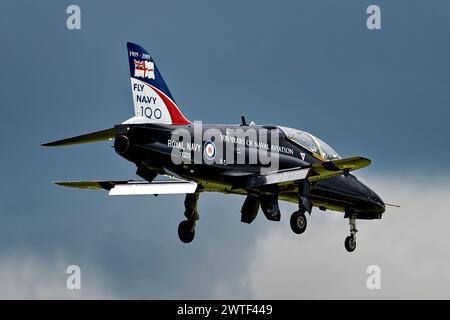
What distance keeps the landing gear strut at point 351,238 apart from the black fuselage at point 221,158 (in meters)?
0.99

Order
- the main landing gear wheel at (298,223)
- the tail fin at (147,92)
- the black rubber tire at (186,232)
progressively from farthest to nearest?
the black rubber tire at (186,232) → the main landing gear wheel at (298,223) → the tail fin at (147,92)

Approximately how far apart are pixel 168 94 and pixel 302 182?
20.8 ft

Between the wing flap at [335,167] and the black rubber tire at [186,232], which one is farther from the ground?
the wing flap at [335,167]

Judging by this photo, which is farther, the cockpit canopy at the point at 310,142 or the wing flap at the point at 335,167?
the cockpit canopy at the point at 310,142

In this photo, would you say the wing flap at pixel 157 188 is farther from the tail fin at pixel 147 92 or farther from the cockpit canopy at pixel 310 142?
the cockpit canopy at pixel 310 142

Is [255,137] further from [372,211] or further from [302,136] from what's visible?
[372,211]

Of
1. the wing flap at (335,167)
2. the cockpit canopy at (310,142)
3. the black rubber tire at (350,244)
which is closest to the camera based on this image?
the wing flap at (335,167)

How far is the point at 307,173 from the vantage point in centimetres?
5194

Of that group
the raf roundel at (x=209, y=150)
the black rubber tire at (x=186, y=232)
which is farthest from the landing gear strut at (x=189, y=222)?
the raf roundel at (x=209, y=150)

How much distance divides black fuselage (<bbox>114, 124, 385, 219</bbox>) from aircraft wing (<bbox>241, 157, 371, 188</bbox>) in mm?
461

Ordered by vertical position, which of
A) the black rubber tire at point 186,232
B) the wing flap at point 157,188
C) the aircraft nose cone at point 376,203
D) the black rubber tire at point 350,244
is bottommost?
the black rubber tire at point 350,244

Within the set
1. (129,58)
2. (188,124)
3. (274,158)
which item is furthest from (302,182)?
(129,58)

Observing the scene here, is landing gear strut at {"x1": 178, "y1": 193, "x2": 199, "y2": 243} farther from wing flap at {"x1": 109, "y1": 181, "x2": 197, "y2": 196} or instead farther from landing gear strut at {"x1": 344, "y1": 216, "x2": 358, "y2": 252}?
landing gear strut at {"x1": 344, "y1": 216, "x2": 358, "y2": 252}

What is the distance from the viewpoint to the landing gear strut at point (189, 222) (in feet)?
181
